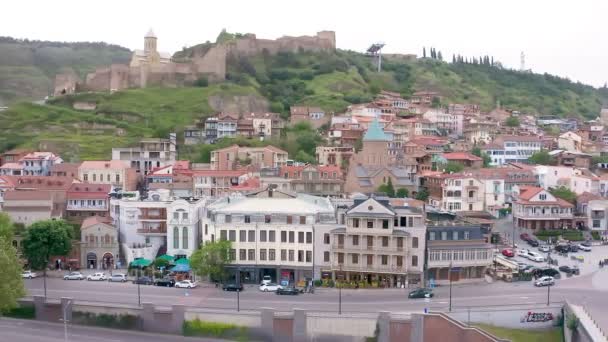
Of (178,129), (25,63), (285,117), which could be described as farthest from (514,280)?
(25,63)

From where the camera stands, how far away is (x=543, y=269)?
44.6m

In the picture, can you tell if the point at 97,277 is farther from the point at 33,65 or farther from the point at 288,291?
the point at 33,65

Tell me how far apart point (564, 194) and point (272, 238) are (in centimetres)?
2574

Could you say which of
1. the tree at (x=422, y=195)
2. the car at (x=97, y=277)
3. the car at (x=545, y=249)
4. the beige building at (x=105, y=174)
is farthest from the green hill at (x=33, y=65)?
the car at (x=545, y=249)

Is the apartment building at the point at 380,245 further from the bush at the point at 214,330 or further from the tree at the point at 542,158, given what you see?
the tree at the point at 542,158

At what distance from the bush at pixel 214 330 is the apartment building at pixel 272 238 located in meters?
7.84

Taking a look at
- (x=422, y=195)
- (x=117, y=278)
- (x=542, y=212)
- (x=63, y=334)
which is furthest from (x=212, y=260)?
(x=542, y=212)

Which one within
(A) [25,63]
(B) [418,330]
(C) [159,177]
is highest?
(A) [25,63]

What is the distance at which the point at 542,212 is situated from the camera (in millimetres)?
56281

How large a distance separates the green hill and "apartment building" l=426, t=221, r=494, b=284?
107587 mm

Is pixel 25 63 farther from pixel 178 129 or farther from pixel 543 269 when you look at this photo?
pixel 543 269

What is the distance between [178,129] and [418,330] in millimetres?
52820

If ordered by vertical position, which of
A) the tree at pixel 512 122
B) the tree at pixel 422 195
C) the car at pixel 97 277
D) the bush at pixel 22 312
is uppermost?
the tree at pixel 512 122

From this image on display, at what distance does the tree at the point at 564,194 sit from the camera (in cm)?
5950
